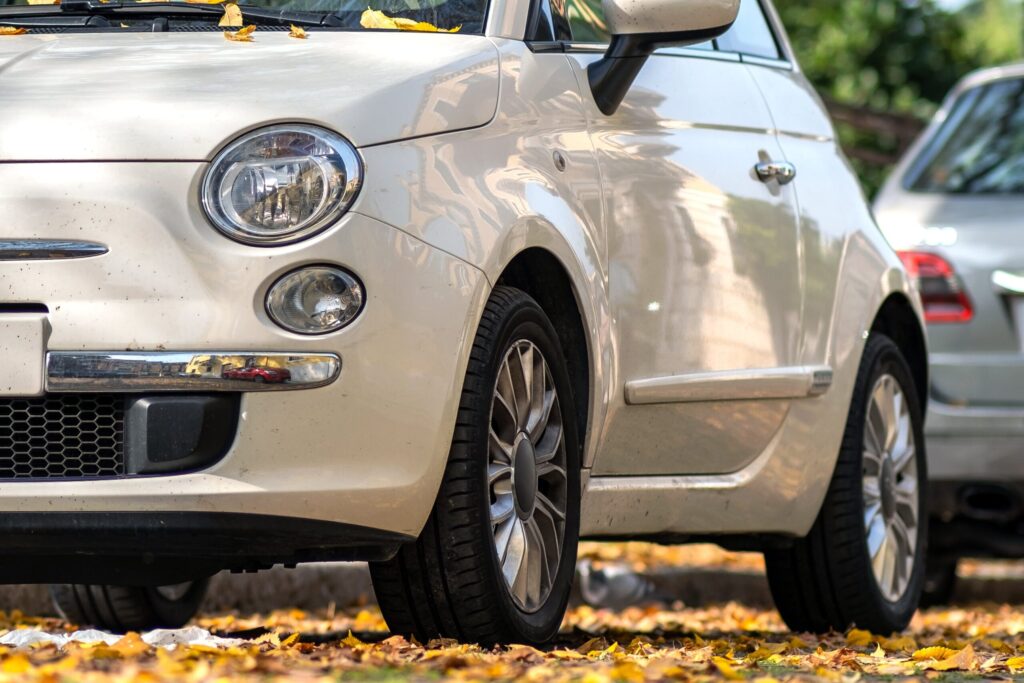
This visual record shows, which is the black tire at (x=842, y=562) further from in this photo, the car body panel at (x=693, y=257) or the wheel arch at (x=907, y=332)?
the car body panel at (x=693, y=257)

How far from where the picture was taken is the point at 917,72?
16172 mm

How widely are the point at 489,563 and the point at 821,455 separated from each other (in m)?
1.87

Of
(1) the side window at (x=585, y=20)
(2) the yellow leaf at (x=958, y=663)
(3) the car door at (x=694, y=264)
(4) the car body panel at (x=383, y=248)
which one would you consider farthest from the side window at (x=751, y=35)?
(2) the yellow leaf at (x=958, y=663)

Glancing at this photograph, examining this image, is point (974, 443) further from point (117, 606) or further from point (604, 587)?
point (117, 606)

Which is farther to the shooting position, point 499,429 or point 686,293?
point 686,293

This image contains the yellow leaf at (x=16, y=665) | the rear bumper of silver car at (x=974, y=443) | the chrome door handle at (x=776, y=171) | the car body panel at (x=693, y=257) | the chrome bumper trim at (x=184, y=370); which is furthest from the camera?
the rear bumper of silver car at (x=974, y=443)

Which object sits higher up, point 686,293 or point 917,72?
point 917,72

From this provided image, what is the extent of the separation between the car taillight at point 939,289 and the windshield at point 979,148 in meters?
0.44

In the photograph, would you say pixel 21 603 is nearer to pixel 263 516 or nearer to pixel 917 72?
pixel 263 516

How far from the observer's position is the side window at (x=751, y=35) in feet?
19.5

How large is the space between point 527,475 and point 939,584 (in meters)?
4.25

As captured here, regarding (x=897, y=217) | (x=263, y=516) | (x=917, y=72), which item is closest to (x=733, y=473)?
(x=263, y=516)

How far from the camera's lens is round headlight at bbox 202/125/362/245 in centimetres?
393

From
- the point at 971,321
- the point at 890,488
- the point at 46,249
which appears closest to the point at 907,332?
the point at 890,488
